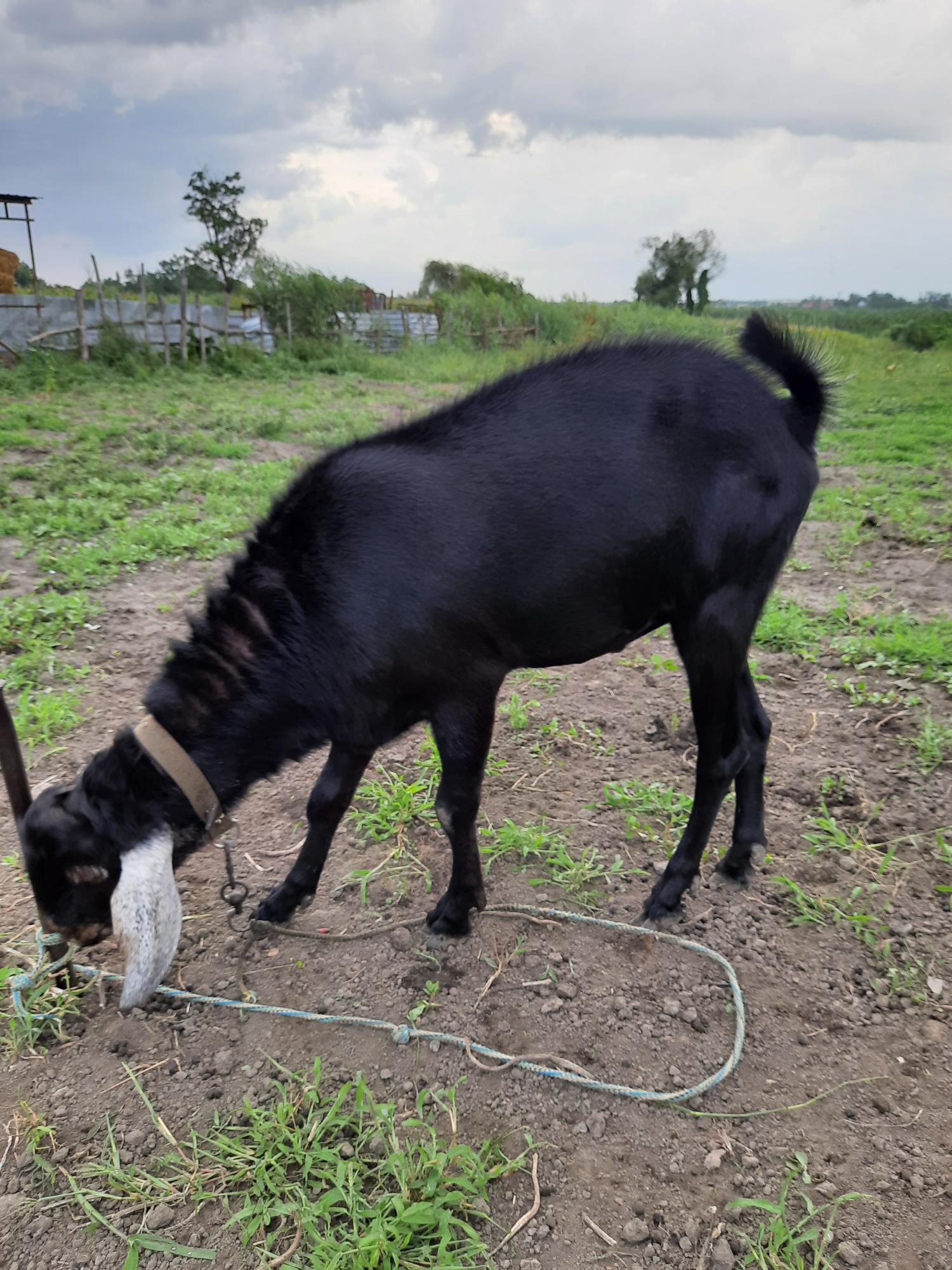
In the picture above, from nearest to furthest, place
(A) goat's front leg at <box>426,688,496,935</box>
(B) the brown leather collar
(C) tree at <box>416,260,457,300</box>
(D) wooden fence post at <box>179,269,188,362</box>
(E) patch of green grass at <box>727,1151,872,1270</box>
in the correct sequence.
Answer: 1. (E) patch of green grass at <box>727,1151,872,1270</box>
2. (B) the brown leather collar
3. (A) goat's front leg at <box>426,688,496,935</box>
4. (D) wooden fence post at <box>179,269,188,362</box>
5. (C) tree at <box>416,260,457,300</box>

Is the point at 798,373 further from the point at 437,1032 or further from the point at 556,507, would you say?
the point at 437,1032

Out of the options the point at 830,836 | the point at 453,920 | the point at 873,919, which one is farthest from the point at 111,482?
the point at 873,919

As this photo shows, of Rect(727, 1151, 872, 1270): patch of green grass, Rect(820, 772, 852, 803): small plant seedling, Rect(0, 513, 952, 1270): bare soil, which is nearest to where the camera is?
Rect(727, 1151, 872, 1270): patch of green grass

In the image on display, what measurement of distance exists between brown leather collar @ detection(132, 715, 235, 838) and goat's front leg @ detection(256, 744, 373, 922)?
0.50m

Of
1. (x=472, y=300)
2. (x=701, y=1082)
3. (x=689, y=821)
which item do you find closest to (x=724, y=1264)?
(x=701, y=1082)

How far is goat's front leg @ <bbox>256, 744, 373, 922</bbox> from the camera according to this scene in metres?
2.84

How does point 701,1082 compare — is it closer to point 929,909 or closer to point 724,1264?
point 724,1264

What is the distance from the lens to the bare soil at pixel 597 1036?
195 cm

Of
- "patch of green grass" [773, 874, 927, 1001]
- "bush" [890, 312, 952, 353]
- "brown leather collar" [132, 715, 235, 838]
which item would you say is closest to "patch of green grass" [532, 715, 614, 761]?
"patch of green grass" [773, 874, 927, 1001]

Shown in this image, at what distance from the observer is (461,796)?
2.69m

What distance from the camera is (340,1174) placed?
2.01 metres

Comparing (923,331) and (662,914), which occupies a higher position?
(923,331)

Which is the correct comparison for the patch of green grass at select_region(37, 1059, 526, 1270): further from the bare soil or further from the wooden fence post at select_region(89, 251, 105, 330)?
the wooden fence post at select_region(89, 251, 105, 330)

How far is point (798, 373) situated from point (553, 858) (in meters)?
2.01
